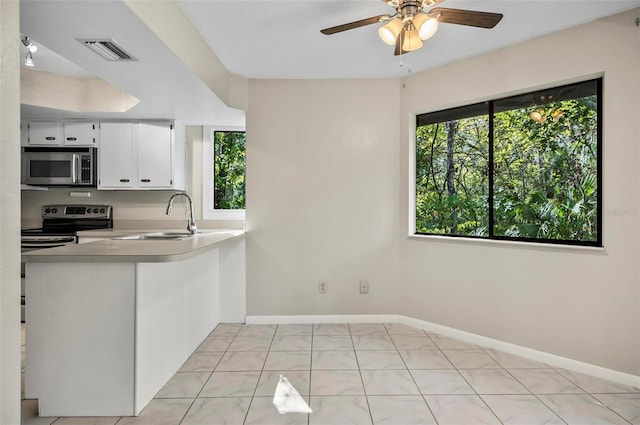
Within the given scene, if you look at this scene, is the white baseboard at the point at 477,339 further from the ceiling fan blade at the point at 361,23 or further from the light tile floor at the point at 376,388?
the ceiling fan blade at the point at 361,23

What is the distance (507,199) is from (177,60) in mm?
2772

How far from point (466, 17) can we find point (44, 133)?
412cm

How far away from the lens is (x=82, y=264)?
1.92 meters

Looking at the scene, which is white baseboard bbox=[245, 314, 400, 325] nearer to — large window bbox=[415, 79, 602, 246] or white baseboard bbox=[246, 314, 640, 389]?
white baseboard bbox=[246, 314, 640, 389]

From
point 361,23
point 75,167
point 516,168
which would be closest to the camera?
point 361,23

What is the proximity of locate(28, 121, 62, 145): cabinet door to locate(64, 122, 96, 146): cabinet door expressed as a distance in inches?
3.2

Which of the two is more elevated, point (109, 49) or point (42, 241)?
point (109, 49)

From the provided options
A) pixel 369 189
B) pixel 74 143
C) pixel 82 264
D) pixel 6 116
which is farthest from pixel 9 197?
pixel 74 143

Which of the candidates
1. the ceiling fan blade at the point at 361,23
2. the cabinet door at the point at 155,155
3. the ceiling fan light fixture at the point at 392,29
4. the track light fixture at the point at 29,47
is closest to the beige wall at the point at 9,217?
the ceiling fan blade at the point at 361,23

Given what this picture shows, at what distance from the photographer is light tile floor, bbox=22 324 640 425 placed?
192 cm

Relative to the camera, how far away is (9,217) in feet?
3.67

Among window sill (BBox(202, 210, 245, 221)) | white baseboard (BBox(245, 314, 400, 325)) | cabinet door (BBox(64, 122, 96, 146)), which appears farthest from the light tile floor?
cabinet door (BBox(64, 122, 96, 146))

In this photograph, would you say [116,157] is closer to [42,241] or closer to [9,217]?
[42,241]

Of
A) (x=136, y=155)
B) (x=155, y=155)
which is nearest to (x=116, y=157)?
(x=136, y=155)
